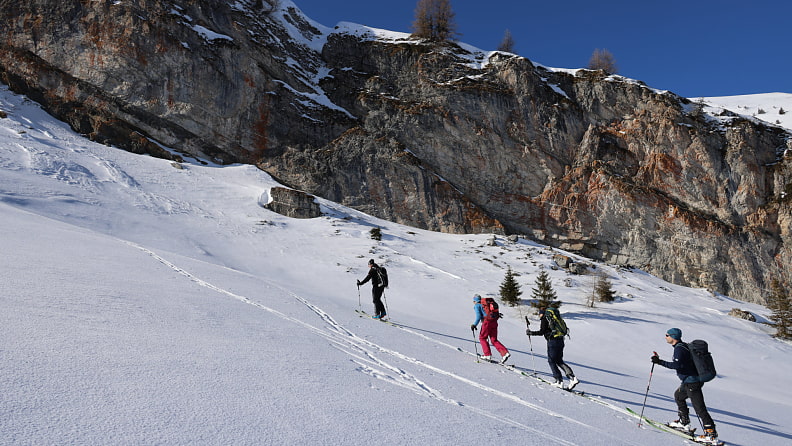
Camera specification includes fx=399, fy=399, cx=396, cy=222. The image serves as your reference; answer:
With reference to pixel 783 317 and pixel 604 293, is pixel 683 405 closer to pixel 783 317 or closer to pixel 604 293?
pixel 604 293

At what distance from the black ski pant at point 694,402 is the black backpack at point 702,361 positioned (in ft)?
0.58

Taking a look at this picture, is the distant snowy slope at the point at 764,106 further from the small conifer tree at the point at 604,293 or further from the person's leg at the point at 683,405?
the person's leg at the point at 683,405

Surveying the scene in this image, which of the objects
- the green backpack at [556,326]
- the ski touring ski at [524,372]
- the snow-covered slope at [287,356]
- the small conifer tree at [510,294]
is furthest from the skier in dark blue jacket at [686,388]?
the small conifer tree at [510,294]

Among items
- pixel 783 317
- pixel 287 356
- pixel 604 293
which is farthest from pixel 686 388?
pixel 783 317

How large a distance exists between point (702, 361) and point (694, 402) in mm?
667

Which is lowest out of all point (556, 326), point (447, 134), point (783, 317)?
point (556, 326)

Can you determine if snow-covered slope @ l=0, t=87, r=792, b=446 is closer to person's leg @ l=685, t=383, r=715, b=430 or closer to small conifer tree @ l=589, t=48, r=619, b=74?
person's leg @ l=685, t=383, r=715, b=430

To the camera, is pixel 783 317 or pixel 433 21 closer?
pixel 783 317

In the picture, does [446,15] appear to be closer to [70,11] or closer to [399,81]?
[399,81]

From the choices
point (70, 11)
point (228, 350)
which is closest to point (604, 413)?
point (228, 350)

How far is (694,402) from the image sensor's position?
19.7 feet

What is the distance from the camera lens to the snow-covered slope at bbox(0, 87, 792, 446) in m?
3.15

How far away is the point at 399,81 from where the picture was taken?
49969 millimetres

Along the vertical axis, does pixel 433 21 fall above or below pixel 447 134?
above
